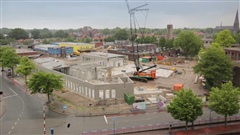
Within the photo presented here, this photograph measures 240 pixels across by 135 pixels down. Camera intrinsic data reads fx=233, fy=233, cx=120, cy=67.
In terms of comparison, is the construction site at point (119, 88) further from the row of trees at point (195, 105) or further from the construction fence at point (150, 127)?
the row of trees at point (195, 105)

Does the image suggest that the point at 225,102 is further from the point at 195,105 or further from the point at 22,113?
the point at 22,113

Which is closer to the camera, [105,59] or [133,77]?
[133,77]

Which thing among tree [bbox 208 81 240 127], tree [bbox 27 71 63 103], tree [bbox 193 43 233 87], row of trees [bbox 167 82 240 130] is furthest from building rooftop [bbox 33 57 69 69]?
tree [bbox 208 81 240 127]

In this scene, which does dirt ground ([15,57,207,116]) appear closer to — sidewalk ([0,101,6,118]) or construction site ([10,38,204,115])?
construction site ([10,38,204,115])

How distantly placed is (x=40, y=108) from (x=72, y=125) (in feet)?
26.7

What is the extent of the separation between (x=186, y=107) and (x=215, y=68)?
18505 millimetres

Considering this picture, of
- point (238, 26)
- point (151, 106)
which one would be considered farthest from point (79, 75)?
point (238, 26)

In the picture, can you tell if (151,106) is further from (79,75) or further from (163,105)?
(79,75)

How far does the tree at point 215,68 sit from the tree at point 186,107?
17.0 meters

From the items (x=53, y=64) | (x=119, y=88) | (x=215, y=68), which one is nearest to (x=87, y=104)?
(x=119, y=88)

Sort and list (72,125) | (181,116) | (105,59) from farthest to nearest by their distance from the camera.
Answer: (105,59)
(72,125)
(181,116)

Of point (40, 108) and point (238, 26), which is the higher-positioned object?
point (238, 26)

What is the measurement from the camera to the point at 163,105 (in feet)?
104

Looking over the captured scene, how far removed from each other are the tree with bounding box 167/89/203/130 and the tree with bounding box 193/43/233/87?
1695 centimetres
